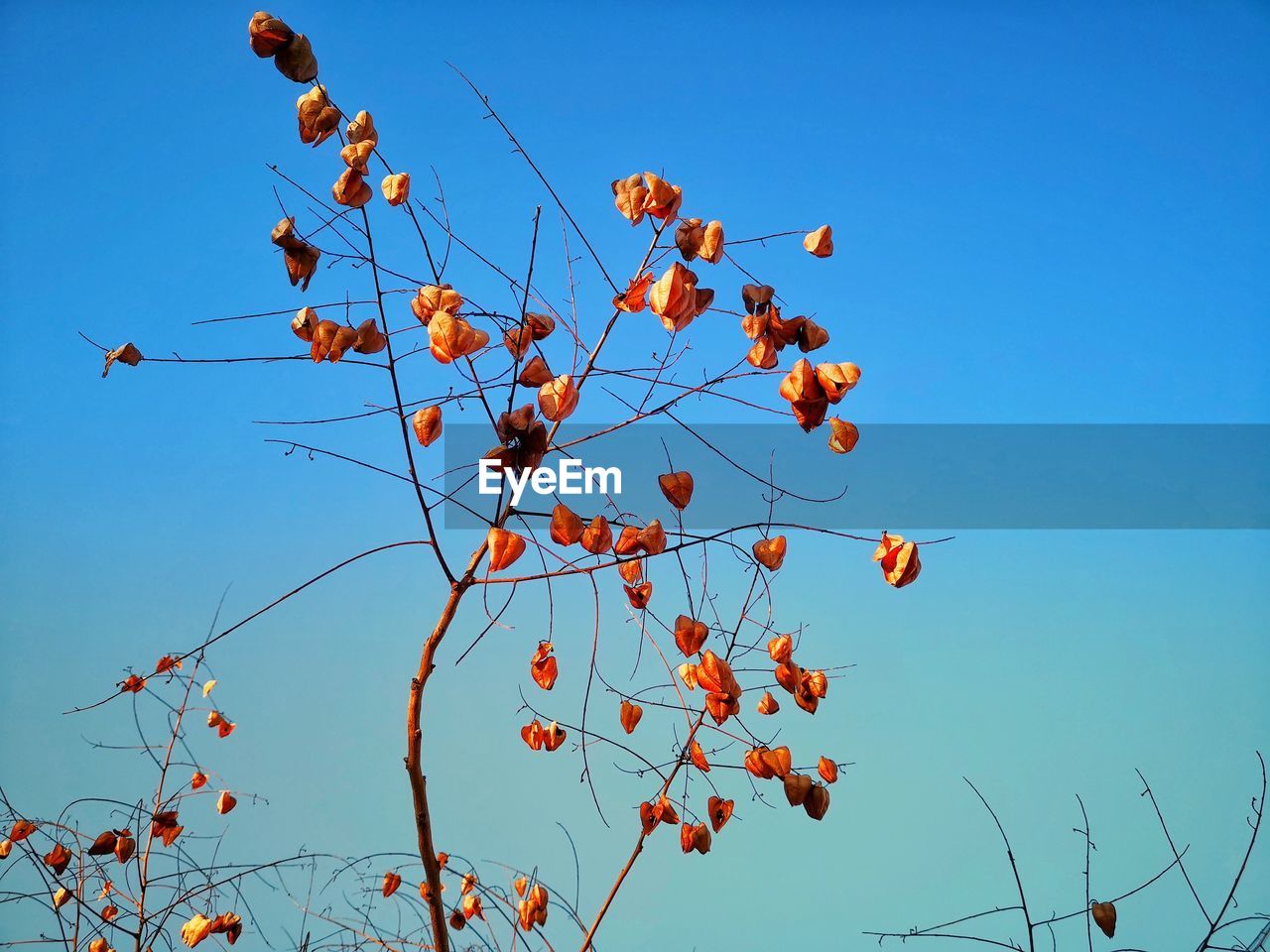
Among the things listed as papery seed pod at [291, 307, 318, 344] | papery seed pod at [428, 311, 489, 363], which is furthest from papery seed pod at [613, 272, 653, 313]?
papery seed pod at [291, 307, 318, 344]

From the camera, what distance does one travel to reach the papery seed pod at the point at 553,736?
1.29 m

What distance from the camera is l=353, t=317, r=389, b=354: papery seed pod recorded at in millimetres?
1129

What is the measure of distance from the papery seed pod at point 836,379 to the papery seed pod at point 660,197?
0.25 metres

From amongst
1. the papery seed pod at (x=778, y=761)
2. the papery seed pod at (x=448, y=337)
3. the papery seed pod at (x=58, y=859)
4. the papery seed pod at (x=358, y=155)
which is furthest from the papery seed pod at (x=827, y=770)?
the papery seed pod at (x=58, y=859)

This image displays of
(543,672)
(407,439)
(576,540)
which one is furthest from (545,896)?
(407,439)

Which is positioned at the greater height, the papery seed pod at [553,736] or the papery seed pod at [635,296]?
the papery seed pod at [635,296]

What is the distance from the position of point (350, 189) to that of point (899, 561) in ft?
2.37

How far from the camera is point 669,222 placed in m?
1.14

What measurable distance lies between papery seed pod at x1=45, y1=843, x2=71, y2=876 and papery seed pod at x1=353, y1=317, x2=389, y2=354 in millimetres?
1025

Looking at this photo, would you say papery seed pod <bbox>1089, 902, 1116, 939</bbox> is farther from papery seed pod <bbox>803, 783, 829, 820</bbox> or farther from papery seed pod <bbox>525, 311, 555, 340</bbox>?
papery seed pod <bbox>525, 311, 555, 340</bbox>

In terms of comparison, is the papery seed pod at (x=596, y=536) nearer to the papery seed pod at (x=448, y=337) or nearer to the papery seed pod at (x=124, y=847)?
the papery seed pod at (x=448, y=337)

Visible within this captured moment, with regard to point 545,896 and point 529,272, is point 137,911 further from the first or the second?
point 529,272

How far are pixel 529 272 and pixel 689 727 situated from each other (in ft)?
2.10

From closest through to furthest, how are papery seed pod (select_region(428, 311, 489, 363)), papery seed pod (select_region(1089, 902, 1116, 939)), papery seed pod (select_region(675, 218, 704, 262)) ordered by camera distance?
papery seed pod (select_region(428, 311, 489, 363)) → papery seed pod (select_region(675, 218, 704, 262)) → papery seed pod (select_region(1089, 902, 1116, 939))
